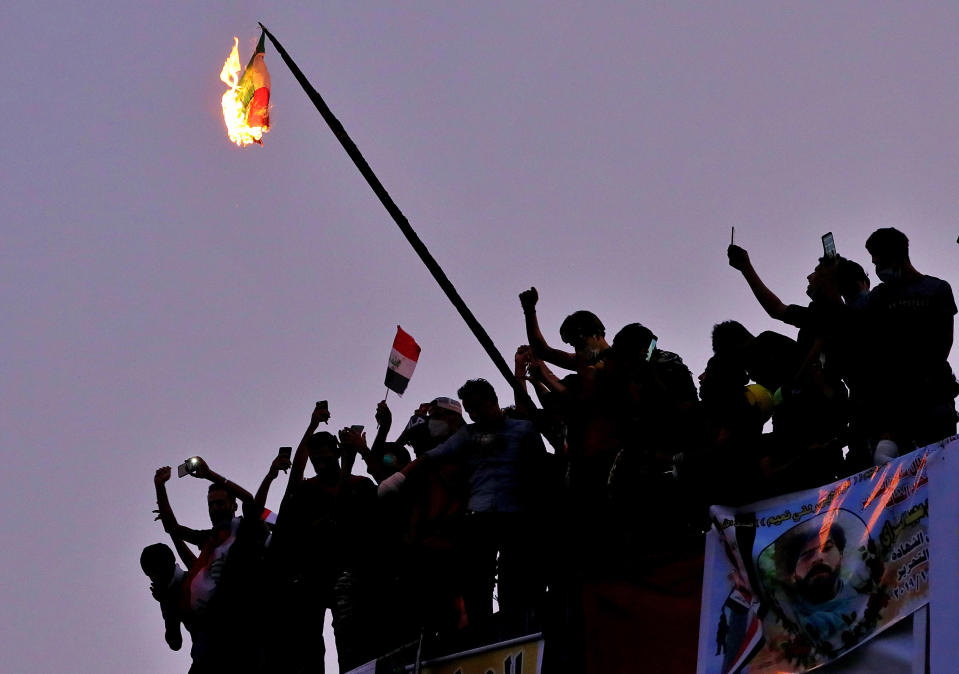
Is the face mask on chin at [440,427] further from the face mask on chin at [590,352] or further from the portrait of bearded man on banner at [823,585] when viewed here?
the portrait of bearded man on banner at [823,585]

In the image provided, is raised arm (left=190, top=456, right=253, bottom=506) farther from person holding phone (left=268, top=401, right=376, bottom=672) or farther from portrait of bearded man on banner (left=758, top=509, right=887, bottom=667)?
portrait of bearded man on banner (left=758, top=509, right=887, bottom=667)

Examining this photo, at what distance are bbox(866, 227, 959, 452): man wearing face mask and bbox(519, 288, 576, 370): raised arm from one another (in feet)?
8.51

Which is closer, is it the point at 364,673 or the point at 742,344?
the point at 742,344

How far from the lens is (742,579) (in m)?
8.14

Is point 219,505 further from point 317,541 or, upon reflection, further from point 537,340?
point 537,340

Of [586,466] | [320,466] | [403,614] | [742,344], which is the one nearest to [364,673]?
[403,614]

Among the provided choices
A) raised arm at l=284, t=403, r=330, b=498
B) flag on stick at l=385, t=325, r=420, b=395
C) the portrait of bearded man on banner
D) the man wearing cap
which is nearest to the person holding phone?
raised arm at l=284, t=403, r=330, b=498

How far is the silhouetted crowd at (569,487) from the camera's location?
842 centimetres

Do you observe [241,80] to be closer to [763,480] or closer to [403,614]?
[403,614]

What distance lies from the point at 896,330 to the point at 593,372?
2.27 m

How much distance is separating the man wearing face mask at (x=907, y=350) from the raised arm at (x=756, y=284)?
0.60 metres

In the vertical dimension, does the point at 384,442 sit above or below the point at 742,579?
above

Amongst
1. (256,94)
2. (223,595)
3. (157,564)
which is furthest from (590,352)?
(157,564)

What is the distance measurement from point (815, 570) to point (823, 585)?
0.10 m
